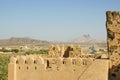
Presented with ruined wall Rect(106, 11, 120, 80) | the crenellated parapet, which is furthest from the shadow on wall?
the crenellated parapet

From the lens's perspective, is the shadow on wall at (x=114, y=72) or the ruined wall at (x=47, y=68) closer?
the shadow on wall at (x=114, y=72)

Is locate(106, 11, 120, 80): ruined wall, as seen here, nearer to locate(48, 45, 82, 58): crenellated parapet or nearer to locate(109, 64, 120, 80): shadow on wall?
locate(109, 64, 120, 80): shadow on wall

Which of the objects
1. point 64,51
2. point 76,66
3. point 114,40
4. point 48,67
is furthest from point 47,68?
point 64,51

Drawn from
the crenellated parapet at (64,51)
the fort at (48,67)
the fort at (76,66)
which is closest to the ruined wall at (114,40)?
the fort at (76,66)

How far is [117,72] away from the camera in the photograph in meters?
15.1

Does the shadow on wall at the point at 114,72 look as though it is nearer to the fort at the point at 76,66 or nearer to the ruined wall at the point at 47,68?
the fort at the point at 76,66

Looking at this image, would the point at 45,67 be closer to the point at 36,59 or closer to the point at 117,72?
the point at 36,59

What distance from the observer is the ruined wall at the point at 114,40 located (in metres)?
15.1

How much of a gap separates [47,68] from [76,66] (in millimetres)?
1886

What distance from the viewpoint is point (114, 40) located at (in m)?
15.2

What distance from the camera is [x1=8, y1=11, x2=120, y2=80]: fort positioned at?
49.5 feet

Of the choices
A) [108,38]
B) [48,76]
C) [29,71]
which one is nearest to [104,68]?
[108,38]

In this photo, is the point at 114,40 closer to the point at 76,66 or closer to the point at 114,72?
the point at 114,72

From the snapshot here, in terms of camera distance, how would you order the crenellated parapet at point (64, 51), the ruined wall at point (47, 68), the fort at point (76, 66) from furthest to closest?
the crenellated parapet at point (64, 51)
the ruined wall at point (47, 68)
the fort at point (76, 66)
